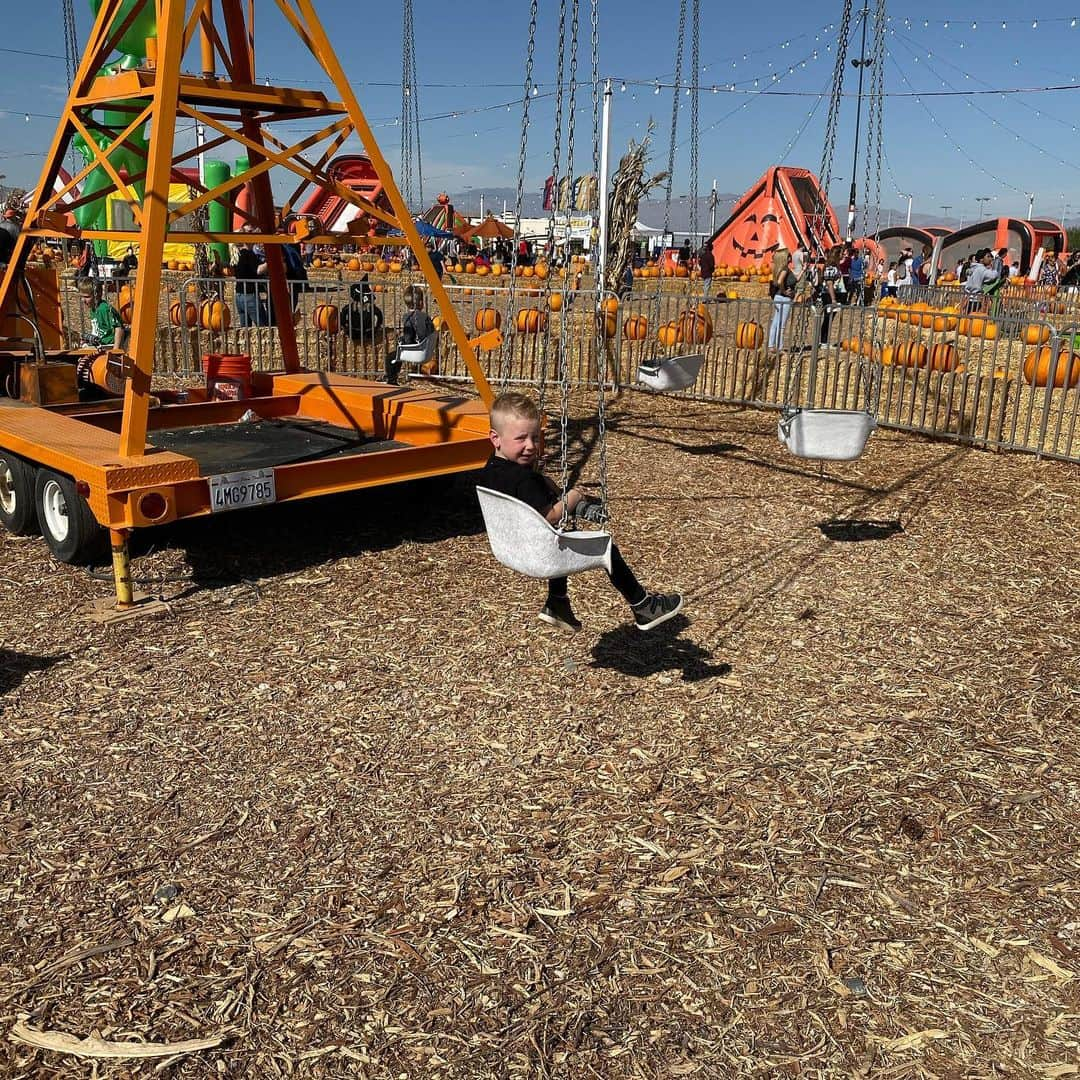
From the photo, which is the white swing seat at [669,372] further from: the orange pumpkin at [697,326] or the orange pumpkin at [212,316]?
the orange pumpkin at [212,316]

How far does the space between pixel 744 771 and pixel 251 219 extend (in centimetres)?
628

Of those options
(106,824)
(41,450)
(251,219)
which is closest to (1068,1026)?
(106,824)

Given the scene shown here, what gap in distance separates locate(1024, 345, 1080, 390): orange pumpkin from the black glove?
22.7 ft

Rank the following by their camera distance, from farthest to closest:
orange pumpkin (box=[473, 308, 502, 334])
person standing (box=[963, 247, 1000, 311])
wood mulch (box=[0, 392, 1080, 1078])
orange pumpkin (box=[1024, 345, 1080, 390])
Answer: person standing (box=[963, 247, 1000, 311]) → orange pumpkin (box=[473, 308, 502, 334]) → orange pumpkin (box=[1024, 345, 1080, 390]) → wood mulch (box=[0, 392, 1080, 1078])

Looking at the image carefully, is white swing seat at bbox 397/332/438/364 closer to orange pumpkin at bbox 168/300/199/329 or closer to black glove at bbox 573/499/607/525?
orange pumpkin at bbox 168/300/199/329

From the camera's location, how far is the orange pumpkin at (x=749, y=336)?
12.4 metres

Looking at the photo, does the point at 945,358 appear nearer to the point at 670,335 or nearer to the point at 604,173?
the point at 670,335

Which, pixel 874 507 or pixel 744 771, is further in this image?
pixel 874 507

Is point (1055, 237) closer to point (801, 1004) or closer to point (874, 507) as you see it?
point (874, 507)

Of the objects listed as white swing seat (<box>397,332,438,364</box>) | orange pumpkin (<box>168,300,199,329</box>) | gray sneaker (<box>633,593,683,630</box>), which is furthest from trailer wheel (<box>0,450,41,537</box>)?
orange pumpkin (<box>168,300,199,329</box>)

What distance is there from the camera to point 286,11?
6.53 m

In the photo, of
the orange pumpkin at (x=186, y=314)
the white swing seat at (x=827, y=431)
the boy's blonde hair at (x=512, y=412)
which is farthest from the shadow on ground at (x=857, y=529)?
the orange pumpkin at (x=186, y=314)

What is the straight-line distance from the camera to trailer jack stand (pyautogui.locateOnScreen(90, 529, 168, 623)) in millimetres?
5418

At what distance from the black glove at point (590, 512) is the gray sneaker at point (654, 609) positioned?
0.43 metres
